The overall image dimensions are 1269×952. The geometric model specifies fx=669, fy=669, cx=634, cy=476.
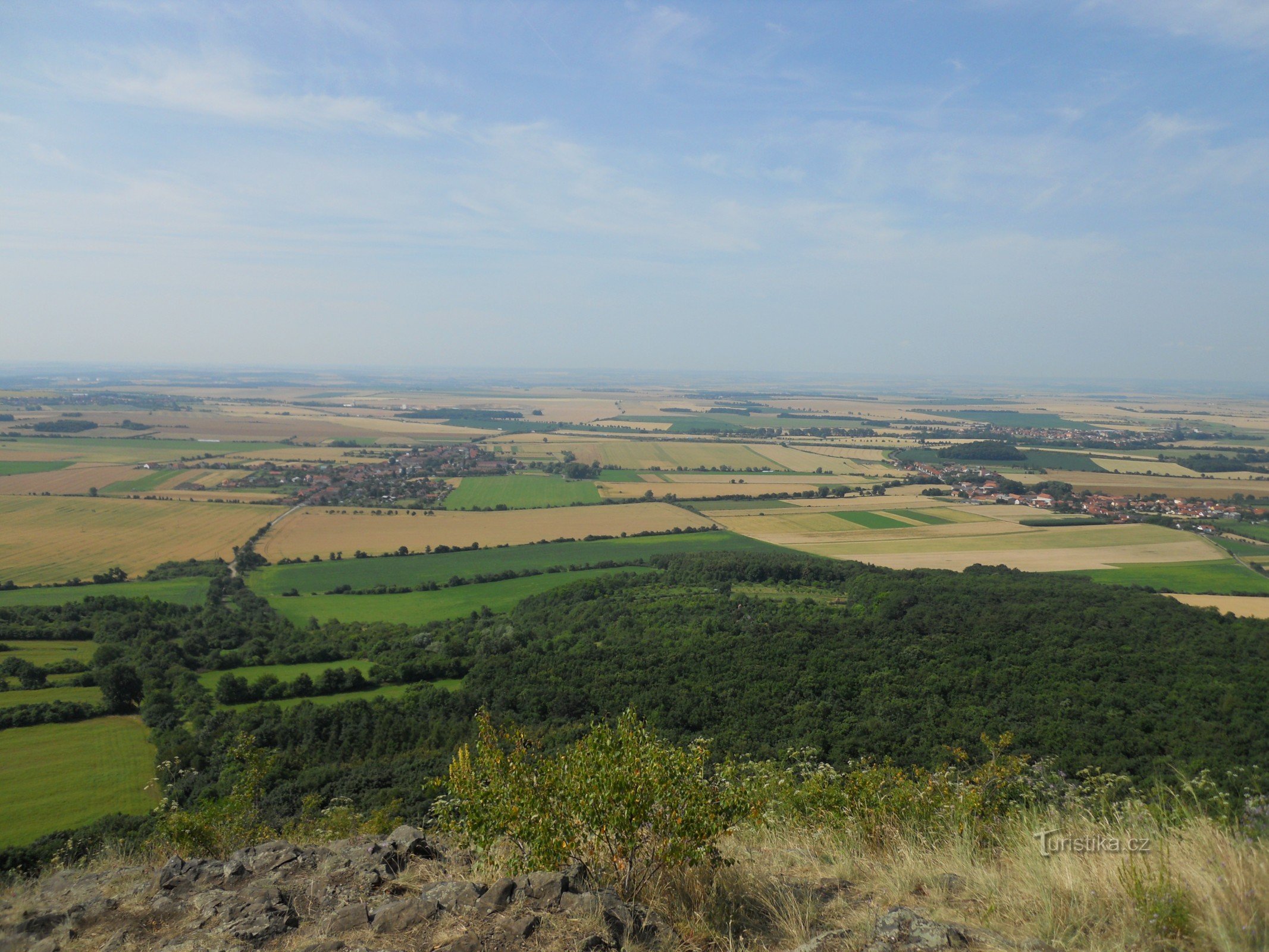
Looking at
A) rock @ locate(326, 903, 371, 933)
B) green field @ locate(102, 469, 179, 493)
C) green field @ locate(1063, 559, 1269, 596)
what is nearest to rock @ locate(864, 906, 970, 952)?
rock @ locate(326, 903, 371, 933)

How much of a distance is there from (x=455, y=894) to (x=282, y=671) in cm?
3143

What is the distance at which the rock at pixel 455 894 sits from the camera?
21.0ft

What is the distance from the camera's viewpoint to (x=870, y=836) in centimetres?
847

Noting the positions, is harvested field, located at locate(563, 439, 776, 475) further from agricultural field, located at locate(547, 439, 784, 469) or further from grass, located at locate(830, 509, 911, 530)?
grass, located at locate(830, 509, 911, 530)

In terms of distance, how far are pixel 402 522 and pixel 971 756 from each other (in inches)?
2253

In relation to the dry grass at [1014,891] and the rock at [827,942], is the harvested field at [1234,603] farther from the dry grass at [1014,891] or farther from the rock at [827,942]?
the rock at [827,942]

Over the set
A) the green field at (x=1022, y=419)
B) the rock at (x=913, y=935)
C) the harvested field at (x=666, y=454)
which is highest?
the green field at (x=1022, y=419)

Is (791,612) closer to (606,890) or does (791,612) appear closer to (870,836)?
(870,836)

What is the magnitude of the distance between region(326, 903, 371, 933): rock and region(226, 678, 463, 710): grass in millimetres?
24504

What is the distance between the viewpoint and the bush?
618 cm

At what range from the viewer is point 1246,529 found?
6134cm

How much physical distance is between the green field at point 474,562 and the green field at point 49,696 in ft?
52.2

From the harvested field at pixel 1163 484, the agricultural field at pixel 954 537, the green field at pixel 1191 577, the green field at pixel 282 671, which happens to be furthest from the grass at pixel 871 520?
the green field at pixel 282 671

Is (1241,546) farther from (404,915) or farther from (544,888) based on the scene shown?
(404,915)
